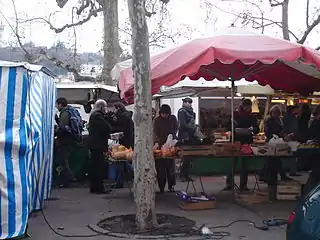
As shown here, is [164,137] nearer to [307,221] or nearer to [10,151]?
[10,151]

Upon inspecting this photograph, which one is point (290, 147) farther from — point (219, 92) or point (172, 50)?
point (219, 92)

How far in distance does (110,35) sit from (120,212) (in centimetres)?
1273

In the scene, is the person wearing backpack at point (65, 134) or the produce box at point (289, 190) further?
the person wearing backpack at point (65, 134)

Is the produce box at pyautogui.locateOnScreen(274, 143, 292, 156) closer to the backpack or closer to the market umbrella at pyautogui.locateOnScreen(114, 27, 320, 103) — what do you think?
the market umbrella at pyautogui.locateOnScreen(114, 27, 320, 103)

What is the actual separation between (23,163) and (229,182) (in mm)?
5538

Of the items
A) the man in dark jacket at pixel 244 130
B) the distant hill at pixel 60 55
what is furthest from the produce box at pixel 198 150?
the distant hill at pixel 60 55

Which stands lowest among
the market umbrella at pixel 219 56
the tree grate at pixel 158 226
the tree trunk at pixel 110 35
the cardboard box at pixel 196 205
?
the tree grate at pixel 158 226

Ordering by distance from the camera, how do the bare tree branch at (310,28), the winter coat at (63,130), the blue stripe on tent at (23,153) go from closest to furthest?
1. the blue stripe on tent at (23,153)
2. the winter coat at (63,130)
3. the bare tree branch at (310,28)

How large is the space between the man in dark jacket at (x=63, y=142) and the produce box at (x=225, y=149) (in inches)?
144

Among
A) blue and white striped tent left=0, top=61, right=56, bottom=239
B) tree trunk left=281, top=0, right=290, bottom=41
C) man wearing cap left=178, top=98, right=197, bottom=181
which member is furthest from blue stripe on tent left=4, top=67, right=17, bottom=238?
tree trunk left=281, top=0, right=290, bottom=41

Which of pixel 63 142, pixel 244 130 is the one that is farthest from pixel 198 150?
pixel 63 142

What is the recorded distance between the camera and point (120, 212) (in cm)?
918

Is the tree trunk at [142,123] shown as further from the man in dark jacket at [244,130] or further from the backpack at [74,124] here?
the backpack at [74,124]

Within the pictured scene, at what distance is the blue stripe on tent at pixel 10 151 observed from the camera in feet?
22.1
